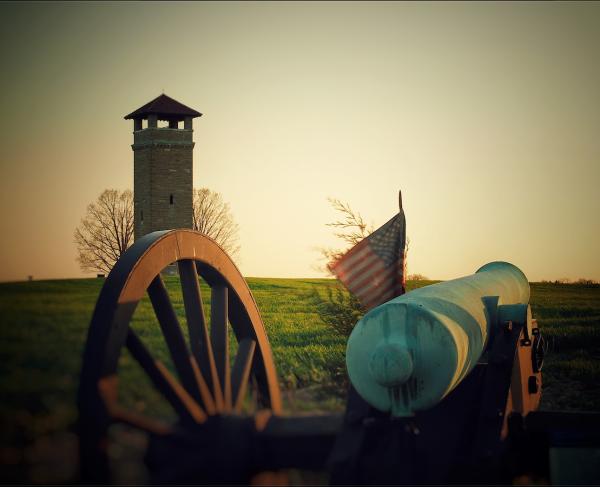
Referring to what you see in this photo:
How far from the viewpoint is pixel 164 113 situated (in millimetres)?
48094

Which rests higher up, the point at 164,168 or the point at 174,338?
the point at 164,168

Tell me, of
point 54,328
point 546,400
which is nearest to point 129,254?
point 54,328

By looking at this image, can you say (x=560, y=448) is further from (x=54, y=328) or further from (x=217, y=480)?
(x=54, y=328)

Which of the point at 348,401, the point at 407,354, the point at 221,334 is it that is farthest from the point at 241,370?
the point at 407,354

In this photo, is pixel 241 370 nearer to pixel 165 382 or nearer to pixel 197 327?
pixel 197 327

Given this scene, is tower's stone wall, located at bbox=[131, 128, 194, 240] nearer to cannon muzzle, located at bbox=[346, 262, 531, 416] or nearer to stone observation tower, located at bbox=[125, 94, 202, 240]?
stone observation tower, located at bbox=[125, 94, 202, 240]

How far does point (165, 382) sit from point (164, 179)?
1688 inches

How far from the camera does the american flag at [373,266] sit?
1008 cm

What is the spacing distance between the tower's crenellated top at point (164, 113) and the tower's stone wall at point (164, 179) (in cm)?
63

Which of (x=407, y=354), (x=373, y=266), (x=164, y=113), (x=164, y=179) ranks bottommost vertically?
(x=407, y=354)

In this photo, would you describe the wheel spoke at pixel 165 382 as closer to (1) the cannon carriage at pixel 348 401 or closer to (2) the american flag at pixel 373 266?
(1) the cannon carriage at pixel 348 401

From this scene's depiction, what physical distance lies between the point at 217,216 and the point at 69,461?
145 ft

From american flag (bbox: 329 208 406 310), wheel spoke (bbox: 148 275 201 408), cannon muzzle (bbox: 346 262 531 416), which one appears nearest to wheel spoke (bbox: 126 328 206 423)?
wheel spoke (bbox: 148 275 201 408)

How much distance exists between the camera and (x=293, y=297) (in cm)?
2183
